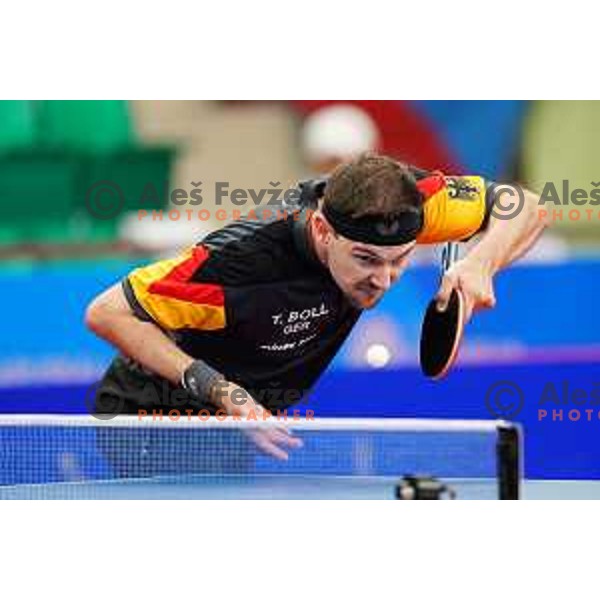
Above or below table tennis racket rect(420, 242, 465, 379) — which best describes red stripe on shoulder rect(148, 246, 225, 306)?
above

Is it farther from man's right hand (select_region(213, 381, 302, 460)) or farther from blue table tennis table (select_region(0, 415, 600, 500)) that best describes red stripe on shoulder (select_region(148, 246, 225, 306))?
blue table tennis table (select_region(0, 415, 600, 500))

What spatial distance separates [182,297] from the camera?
6172mm

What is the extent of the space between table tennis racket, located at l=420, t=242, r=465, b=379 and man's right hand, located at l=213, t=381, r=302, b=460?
2.67 feet

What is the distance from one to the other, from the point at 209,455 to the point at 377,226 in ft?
4.67

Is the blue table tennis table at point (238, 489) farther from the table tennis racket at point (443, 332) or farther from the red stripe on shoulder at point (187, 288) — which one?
the red stripe on shoulder at point (187, 288)

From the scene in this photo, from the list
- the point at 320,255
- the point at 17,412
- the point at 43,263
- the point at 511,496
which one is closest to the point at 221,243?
the point at 320,255

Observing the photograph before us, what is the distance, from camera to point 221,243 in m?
6.32

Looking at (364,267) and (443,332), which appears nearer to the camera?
(364,267)

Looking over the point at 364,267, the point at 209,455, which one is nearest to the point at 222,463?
the point at 209,455

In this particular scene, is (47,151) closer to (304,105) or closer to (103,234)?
(103,234)

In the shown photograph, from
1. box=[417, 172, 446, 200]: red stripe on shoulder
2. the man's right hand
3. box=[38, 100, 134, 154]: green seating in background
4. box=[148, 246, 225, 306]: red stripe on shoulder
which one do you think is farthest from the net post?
box=[38, 100, 134, 154]: green seating in background

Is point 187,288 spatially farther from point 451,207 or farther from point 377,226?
point 451,207

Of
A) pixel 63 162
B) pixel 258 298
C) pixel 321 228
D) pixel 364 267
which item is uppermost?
pixel 63 162

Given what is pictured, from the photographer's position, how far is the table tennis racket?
6.47 metres
